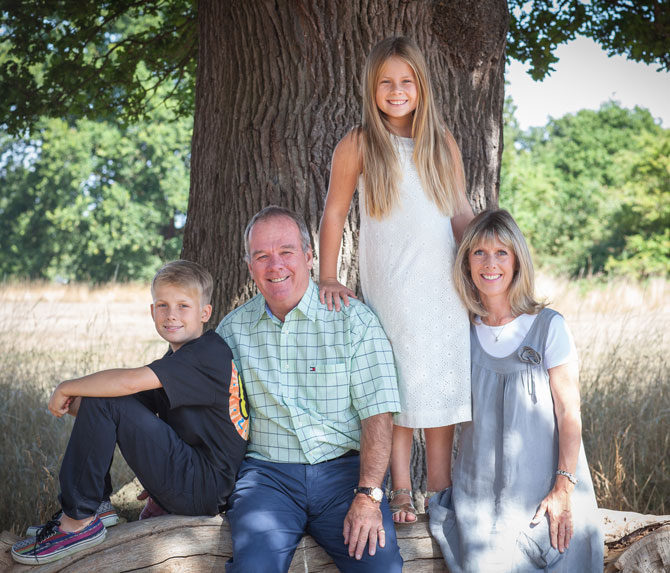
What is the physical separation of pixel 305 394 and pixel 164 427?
59 centimetres

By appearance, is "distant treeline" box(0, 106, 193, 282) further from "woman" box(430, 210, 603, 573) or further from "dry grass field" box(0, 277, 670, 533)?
"woman" box(430, 210, 603, 573)

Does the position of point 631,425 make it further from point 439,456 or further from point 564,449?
point 564,449

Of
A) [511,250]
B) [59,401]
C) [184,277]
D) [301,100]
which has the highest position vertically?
[301,100]

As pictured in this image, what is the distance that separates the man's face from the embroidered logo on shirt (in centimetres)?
35

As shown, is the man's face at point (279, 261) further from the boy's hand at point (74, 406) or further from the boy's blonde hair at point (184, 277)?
the boy's hand at point (74, 406)

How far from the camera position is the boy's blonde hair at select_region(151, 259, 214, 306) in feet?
9.68

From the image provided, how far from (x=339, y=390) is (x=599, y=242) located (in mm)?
27776

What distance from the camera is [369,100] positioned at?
120 inches

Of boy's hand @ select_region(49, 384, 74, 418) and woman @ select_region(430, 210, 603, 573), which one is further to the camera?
woman @ select_region(430, 210, 603, 573)

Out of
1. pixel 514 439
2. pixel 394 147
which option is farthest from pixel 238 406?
pixel 394 147

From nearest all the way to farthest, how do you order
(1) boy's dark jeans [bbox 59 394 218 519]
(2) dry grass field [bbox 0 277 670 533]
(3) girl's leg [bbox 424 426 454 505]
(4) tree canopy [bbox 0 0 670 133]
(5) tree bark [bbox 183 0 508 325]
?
(1) boy's dark jeans [bbox 59 394 218 519] < (3) girl's leg [bbox 424 426 454 505] < (5) tree bark [bbox 183 0 508 325] < (2) dry grass field [bbox 0 277 670 533] < (4) tree canopy [bbox 0 0 670 133]

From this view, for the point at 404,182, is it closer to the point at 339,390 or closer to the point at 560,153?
the point at 339,390

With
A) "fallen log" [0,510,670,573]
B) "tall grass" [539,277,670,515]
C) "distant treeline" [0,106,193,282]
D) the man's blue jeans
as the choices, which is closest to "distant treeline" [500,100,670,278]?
Result: "distant treeline" [0,106,193,282]

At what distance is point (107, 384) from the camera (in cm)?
258
